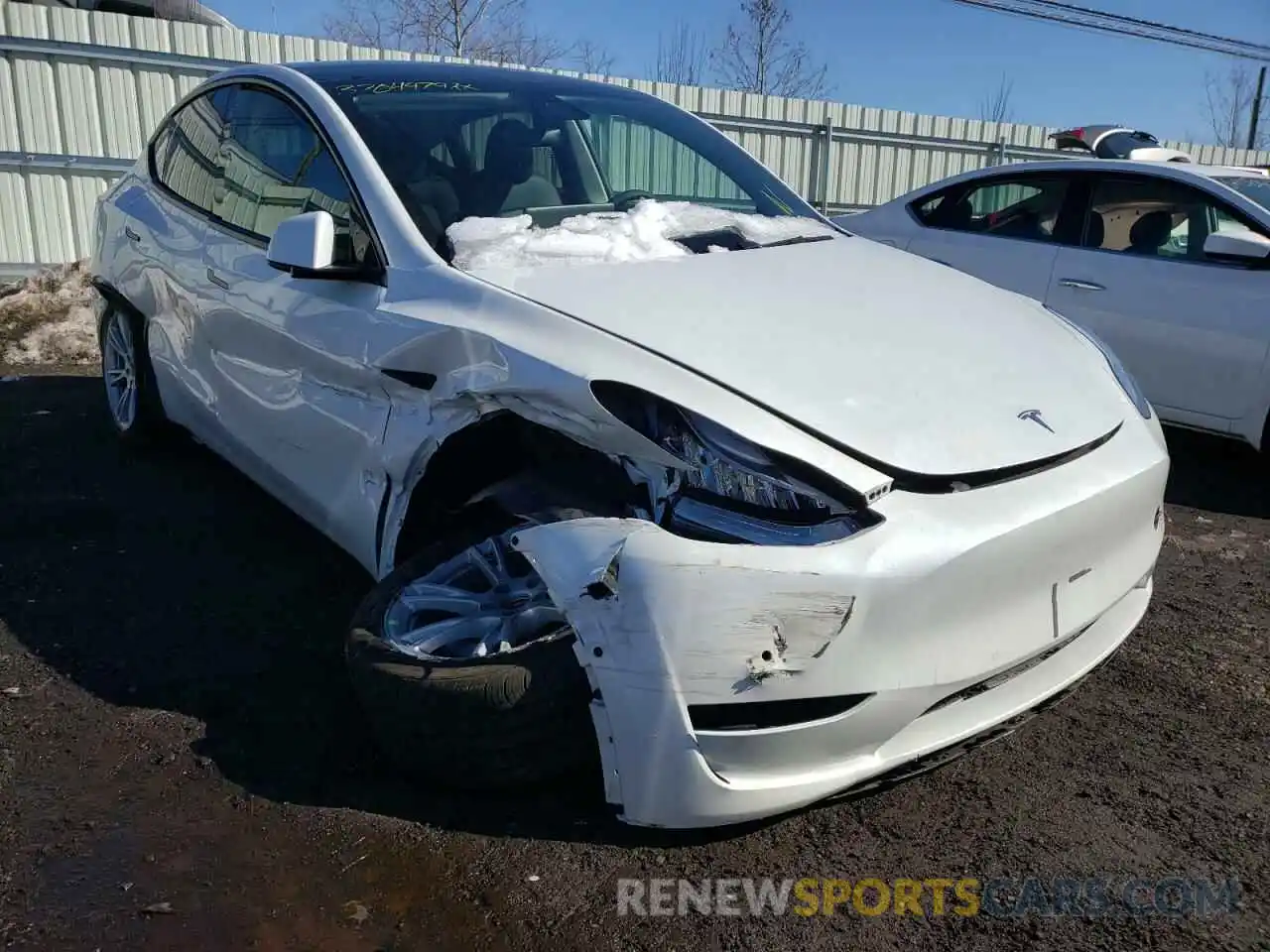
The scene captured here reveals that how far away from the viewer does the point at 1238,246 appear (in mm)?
4816

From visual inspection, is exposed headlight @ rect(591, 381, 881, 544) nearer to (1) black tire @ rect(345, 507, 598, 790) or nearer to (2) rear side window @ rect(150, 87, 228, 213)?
(1) black tire @ rect(345, 507, 598, 790)

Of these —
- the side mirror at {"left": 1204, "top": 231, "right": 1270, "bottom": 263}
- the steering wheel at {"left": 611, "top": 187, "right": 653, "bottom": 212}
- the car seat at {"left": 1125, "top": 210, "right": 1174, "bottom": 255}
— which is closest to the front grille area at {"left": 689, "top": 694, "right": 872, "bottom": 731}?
the steering wheel at {"left": 611, "top": 187, "right": 653, "bottom": 212}

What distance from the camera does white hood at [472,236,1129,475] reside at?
225 centimetres

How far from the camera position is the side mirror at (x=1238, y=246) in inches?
188

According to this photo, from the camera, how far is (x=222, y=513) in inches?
169

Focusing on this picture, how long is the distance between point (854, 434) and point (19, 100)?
370 inches

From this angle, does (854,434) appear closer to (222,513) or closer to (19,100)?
(222,513)

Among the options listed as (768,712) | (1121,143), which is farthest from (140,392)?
(1121,143)

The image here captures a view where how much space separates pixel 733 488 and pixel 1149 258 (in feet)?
13.6

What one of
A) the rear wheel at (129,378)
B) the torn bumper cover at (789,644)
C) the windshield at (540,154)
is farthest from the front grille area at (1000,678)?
the rear wheel at (129,378)

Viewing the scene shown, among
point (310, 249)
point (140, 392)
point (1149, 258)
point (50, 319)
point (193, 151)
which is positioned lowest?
point (50, 319)

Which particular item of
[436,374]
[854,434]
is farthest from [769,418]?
[436,374]

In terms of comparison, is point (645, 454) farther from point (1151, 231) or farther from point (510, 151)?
point (1151, 231)

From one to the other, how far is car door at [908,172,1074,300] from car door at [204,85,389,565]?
3563 mm
